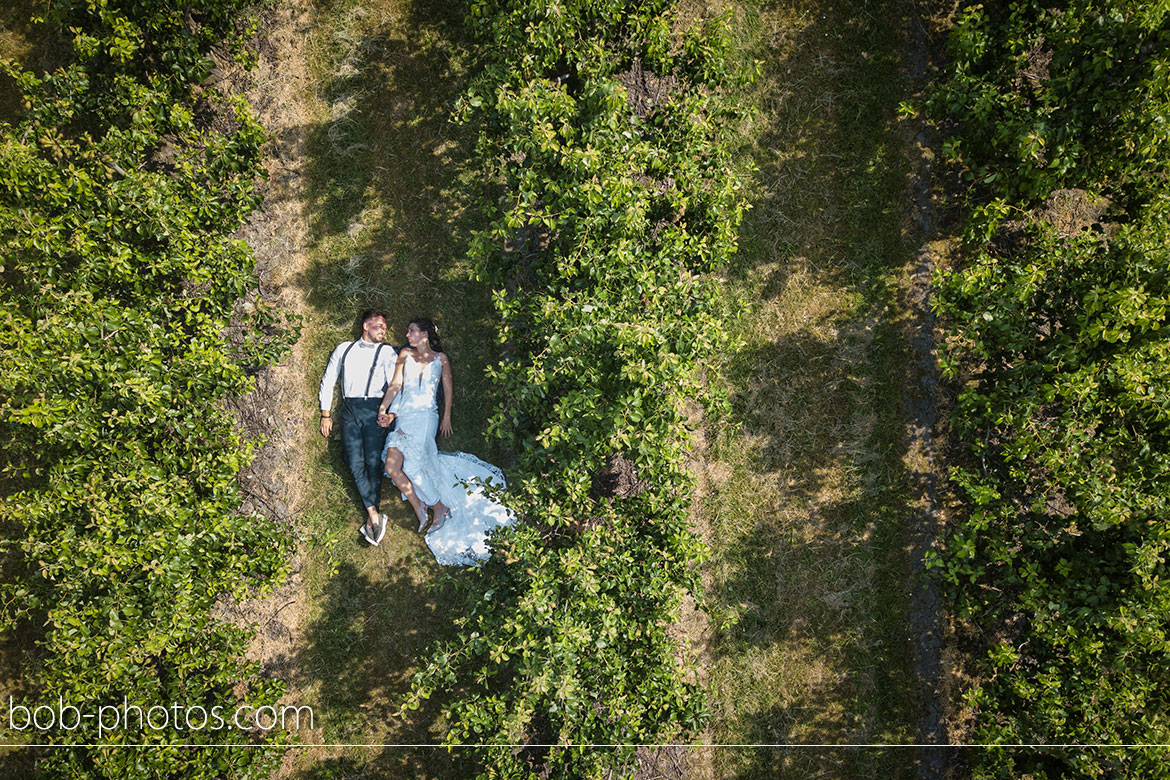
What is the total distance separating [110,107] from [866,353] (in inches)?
347

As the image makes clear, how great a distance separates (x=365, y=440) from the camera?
778 centimetres

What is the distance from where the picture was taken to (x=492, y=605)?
6.27 m

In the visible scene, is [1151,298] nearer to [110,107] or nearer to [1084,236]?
[1084,236]

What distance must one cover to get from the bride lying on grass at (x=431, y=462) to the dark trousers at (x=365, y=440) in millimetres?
112

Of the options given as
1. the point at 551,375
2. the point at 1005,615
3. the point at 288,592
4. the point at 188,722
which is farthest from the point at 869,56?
the point at 188,722

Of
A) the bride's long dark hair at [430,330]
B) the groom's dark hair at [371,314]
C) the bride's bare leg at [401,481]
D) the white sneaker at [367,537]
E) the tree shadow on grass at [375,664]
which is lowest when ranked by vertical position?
the tree shadow on grass at [375,664]

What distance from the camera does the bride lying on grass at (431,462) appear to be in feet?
25.3

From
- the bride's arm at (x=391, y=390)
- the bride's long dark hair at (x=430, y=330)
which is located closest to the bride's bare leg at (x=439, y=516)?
the bride's arm at (x=391, y=390)

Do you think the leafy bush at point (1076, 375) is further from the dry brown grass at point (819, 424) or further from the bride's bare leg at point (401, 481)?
the bride's bare leg at point (401, 481)

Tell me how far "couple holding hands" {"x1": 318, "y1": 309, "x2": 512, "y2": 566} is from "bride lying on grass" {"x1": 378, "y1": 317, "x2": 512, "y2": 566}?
0.01m

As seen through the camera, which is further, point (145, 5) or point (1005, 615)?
point (1005, 615)

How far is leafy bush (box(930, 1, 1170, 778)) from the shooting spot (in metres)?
5.54

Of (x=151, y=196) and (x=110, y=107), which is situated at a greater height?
(x=110, y=107)

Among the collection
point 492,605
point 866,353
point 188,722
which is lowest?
point 188,722
